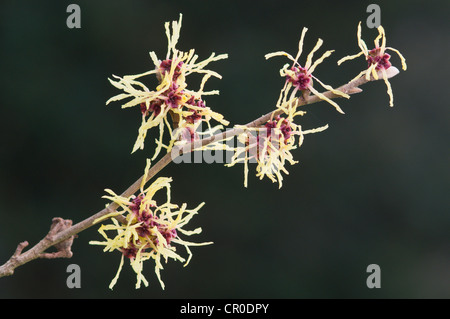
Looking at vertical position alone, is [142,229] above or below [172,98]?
below

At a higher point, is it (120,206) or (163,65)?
(163,65)

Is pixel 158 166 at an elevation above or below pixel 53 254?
above

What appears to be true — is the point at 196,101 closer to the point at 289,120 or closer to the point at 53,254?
the point at 289,120

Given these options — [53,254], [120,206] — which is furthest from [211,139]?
[53,254]

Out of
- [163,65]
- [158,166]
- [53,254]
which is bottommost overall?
[53,254]

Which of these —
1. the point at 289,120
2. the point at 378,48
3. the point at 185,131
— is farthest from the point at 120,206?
the point at 378,48

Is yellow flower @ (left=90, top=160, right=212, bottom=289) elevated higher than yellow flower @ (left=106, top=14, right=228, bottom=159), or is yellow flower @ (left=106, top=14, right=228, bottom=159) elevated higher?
yellow flower @ (left=106, top=14, right=228, bottom=159)

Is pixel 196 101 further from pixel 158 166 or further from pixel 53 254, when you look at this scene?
pixel 53 254

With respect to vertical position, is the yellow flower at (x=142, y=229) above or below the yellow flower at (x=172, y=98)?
below

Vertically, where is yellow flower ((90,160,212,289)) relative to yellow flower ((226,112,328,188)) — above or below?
below
